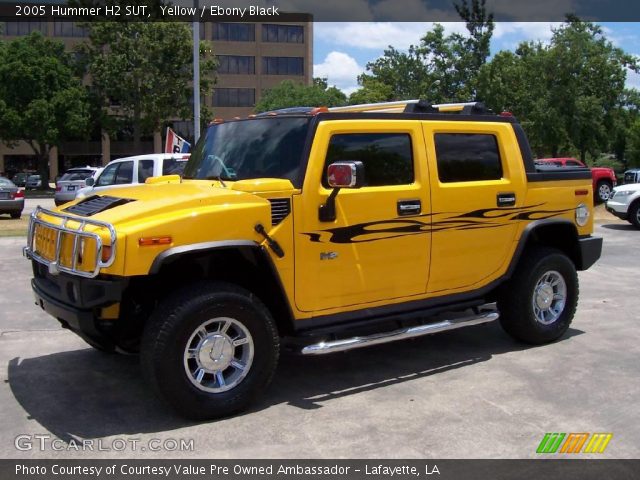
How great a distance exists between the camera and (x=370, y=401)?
4.88 meters

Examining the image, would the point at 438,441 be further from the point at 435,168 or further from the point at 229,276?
the point at 435,168

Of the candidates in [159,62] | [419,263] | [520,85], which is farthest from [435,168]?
[159,62]

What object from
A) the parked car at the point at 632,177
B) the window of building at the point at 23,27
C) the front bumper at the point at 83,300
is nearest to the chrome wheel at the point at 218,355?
the front bumper at the point at 83,300

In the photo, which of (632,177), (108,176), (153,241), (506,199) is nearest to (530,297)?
(506,199)

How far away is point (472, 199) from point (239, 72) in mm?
72331

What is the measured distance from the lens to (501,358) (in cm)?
595

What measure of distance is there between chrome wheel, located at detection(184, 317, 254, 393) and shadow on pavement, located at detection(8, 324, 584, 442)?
1.01 feet

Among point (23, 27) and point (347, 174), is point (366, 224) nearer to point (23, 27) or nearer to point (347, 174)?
point (347, 174)

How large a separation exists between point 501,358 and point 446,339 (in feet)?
2.58

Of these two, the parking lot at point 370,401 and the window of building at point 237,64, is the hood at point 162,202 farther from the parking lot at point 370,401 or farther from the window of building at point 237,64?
the window of building at point 237,64

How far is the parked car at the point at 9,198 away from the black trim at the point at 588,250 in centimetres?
1729

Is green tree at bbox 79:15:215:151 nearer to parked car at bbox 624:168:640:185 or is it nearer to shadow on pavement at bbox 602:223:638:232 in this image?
parked car at bbox 624:168:640:185

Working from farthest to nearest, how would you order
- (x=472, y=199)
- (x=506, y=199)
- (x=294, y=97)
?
(x=294, y=97)
(x=506, y=199)
(x=472, y=199)

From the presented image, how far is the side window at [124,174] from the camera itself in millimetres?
13934
